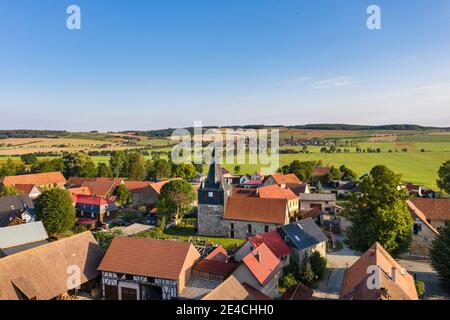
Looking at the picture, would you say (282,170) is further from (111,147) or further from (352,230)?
(111,147)

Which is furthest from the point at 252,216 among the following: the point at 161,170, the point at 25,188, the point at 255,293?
the point at 161,170

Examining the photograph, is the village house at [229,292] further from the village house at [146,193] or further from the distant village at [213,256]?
the village house at [146,193]

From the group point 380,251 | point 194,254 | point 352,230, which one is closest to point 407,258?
point 352,230

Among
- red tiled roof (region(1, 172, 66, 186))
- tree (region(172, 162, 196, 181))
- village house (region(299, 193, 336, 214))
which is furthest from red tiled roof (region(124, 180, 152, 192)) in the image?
village house (region(299, 193, 336, 214))

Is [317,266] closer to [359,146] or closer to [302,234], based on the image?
[302,234]

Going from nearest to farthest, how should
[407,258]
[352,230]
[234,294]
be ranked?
[234,294]
[352,230]
[407,258]

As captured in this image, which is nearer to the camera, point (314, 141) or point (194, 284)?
point (194, 284)
